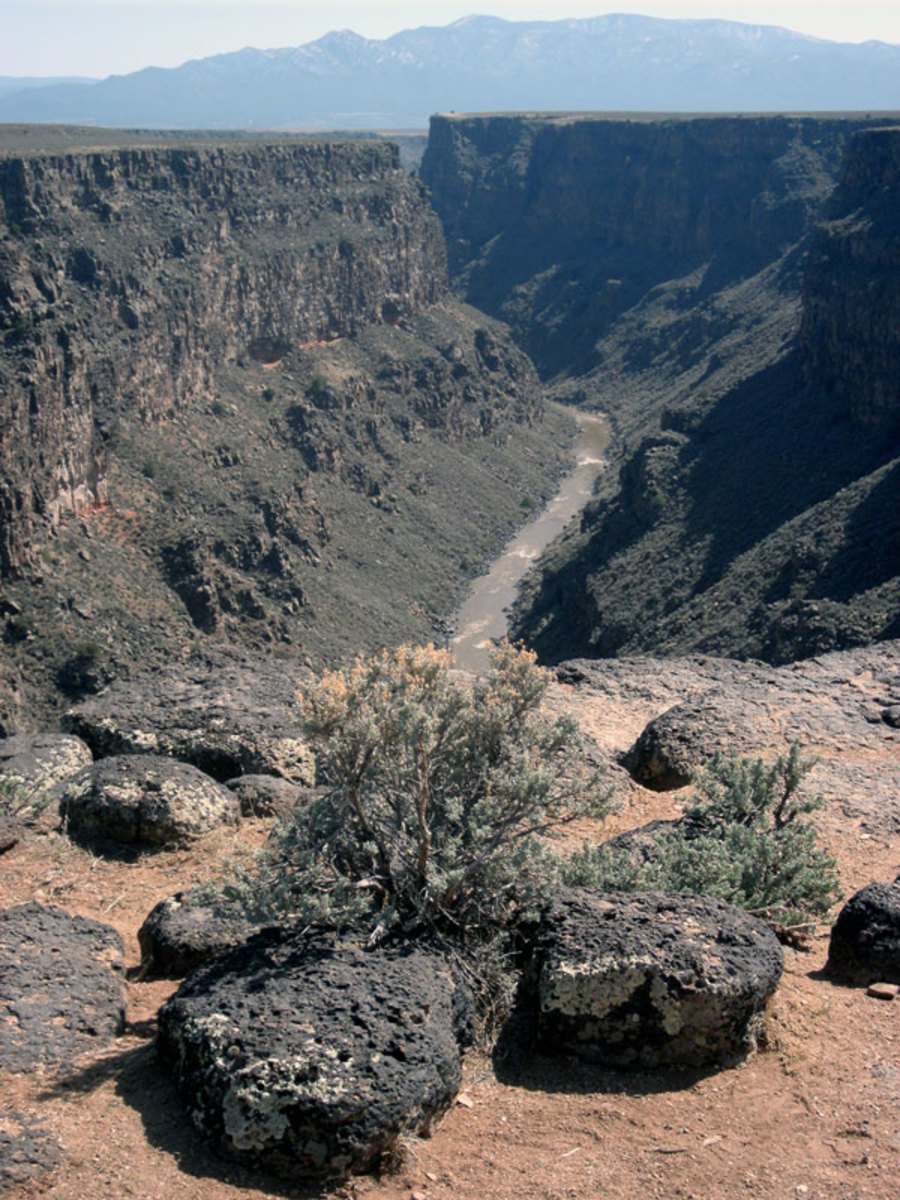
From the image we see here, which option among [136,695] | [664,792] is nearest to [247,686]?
[136,695]

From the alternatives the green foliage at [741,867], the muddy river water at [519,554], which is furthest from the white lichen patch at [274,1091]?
the muddy river water at [519,554]

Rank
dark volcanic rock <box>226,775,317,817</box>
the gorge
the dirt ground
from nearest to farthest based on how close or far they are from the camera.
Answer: the dirt ground → dark volcanic rock <box>226,775,317,817</box> → the gorge

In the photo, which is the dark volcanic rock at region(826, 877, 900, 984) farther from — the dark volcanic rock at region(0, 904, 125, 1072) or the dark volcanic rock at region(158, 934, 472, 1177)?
the dark volcanic rock at region(0, 904, 125, 1072)

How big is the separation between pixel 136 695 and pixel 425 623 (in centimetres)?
3827

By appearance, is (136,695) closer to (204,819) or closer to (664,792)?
(204,819)

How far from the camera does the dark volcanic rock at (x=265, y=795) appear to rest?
15570 mm

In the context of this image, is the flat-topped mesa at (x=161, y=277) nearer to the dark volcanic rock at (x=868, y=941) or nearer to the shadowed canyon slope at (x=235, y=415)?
the shadowed canyon slope at (x=235, y=415)

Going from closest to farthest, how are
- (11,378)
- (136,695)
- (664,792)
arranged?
(664,792) → (136,695) → (11,378)

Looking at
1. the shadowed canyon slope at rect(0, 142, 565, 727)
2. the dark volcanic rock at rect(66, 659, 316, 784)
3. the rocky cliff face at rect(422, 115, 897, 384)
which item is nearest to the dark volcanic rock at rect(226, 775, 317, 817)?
the dark volcanic rock at rect(66, 659, 316, 784)

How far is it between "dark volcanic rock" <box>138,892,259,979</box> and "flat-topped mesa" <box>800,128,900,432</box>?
4597 cm

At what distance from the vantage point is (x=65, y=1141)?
8.48 meters

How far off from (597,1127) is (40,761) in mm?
10824

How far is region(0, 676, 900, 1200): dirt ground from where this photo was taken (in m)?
8.23

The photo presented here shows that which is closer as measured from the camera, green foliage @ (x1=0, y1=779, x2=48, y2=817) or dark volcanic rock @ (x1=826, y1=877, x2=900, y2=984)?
dark volcanic rock @ (x1=826, y1=877, x2=900, y2=984)
